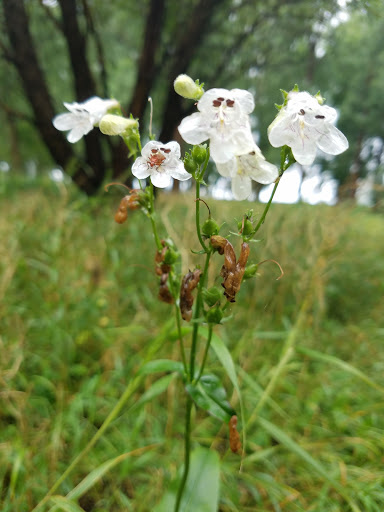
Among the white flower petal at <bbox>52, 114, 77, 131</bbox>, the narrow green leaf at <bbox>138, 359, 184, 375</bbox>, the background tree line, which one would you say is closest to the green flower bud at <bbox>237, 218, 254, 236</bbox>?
the narrow green leaf at <bbox>138, 359, 184, 375</bbox>

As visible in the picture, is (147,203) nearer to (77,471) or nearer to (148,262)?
(77,471)

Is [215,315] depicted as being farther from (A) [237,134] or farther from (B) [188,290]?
(A) [237,134]

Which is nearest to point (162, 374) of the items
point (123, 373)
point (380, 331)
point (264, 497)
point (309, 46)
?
point (123, 373)

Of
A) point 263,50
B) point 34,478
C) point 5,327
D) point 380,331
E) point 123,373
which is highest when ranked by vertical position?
point 263,50

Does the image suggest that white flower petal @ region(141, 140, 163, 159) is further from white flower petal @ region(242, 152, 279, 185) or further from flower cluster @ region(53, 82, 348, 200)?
white flower petal @ region(242, 152, 279, 185)

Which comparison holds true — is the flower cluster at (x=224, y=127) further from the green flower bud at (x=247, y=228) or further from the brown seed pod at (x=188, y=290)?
the brown seed pod at (x=188, y=290)

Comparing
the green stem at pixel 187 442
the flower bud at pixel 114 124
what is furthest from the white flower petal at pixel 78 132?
the green stem at pixel 187 442

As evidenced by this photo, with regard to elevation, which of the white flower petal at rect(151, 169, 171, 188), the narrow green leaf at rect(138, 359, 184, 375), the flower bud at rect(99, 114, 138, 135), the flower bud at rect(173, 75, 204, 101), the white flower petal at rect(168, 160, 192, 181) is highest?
the flower bud at rect(173, 75, 204, 101)
